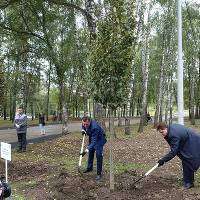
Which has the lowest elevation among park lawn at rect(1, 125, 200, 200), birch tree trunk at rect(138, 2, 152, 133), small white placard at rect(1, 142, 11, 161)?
park lawn at rect(1, 125, 200, 200)

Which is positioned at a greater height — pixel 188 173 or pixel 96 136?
pixel 96 136

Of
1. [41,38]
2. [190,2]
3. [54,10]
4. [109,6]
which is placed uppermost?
[190,2]

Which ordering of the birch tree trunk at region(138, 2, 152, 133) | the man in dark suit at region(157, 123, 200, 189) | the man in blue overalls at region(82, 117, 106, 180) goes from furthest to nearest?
the birch tree trunk at region(138, 2, 152, 133) → the man in blue overalls at region(82, 117, 106, 180) → the man in dark suit at region(157, 123, 200, 189)

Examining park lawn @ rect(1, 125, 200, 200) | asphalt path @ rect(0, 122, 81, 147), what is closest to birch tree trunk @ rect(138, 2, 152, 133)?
asphalt path @ rect(0, 122, 81, 147)

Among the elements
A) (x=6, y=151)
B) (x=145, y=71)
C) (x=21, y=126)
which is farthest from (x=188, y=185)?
(x=145, y=71)

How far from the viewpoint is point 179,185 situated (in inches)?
442

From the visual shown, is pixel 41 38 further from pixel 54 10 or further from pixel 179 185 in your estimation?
pixel 179 185

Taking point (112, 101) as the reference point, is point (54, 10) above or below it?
above

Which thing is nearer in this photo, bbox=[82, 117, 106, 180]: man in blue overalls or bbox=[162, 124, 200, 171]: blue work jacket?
bbox=[162, 124, 200, 171]: blue work jacket

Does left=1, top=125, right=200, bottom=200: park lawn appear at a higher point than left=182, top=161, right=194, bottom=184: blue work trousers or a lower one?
lower

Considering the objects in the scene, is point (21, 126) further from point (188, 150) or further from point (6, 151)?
point (188, 150)

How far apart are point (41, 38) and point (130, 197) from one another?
18.6m

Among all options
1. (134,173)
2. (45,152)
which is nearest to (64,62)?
(45,152)

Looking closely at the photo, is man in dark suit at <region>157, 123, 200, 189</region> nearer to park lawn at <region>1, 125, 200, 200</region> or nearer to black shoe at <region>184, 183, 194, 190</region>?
black shoe at <region>184, 183, 194, 190</region>
